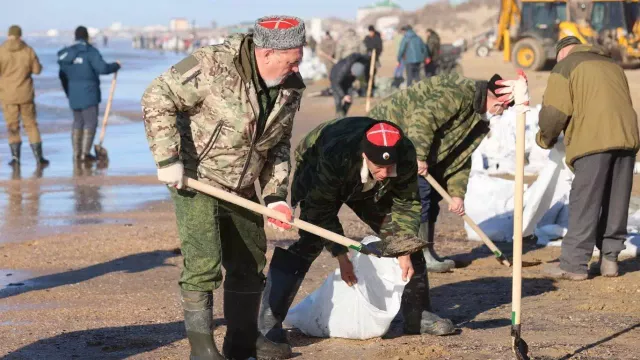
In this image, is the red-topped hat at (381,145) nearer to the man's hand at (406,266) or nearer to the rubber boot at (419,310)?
the man's hand at (406,266)

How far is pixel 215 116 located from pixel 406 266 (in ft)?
4.58

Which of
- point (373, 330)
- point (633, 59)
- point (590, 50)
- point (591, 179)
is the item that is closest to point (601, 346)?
point (373, 330)

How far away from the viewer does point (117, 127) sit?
67.8 feet

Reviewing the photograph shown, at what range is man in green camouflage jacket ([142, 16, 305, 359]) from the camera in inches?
183

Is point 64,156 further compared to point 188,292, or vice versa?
point 64,156

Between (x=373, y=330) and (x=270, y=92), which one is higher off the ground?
(x=270, y=92)

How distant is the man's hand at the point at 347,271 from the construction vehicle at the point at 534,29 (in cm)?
2566

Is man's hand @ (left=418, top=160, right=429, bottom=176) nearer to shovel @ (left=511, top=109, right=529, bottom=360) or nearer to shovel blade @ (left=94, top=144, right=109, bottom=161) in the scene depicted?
shovel @ (left=511, top=109, right=529, bottom=360)

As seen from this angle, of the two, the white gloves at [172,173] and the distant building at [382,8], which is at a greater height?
the white gloves at [172,173]

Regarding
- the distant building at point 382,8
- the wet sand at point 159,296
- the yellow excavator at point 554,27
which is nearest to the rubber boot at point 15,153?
the wet sand at point 159,296

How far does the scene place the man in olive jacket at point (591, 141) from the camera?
7.26 metres

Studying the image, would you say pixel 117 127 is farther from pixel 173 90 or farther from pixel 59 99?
pixel 173 90

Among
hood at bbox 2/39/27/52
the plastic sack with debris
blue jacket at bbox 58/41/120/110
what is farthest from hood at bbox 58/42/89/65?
the plastic sack with debris

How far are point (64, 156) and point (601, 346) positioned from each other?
11475 mm
